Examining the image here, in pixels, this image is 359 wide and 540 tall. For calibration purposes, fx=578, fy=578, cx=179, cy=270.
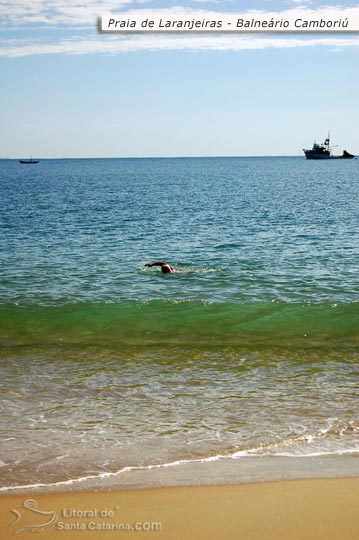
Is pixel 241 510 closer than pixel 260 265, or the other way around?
pixel 241 510

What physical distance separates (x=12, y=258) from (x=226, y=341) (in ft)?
48.9

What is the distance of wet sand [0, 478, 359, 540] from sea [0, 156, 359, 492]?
32 centimetres

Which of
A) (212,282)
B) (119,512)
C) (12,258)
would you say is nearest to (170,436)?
(119,512)

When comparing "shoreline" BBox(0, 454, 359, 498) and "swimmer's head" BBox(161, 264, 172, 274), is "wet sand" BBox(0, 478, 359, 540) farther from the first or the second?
"swimmer's head" BBox(161, 264, 172, 274)

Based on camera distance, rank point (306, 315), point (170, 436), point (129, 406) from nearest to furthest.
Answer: point (170, 436) < point (129, 406) < point (306, 315)

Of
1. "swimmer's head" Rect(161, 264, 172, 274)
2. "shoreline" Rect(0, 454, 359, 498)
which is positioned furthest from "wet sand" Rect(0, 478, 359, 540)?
"swimmer's head" Rect(161, 264, 172, 274)

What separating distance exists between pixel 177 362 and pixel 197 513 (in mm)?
6590

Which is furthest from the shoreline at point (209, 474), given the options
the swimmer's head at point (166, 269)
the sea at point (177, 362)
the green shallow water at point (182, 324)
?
the swimmer's head at point (166, 269)

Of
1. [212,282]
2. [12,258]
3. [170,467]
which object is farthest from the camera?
[12,258]

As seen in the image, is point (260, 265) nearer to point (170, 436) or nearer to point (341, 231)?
point (341, 231)

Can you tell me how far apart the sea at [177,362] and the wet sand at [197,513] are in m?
0.32

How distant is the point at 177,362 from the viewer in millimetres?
13273

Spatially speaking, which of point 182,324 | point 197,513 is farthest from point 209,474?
point 182,324

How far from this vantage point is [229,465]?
7.98 metres
